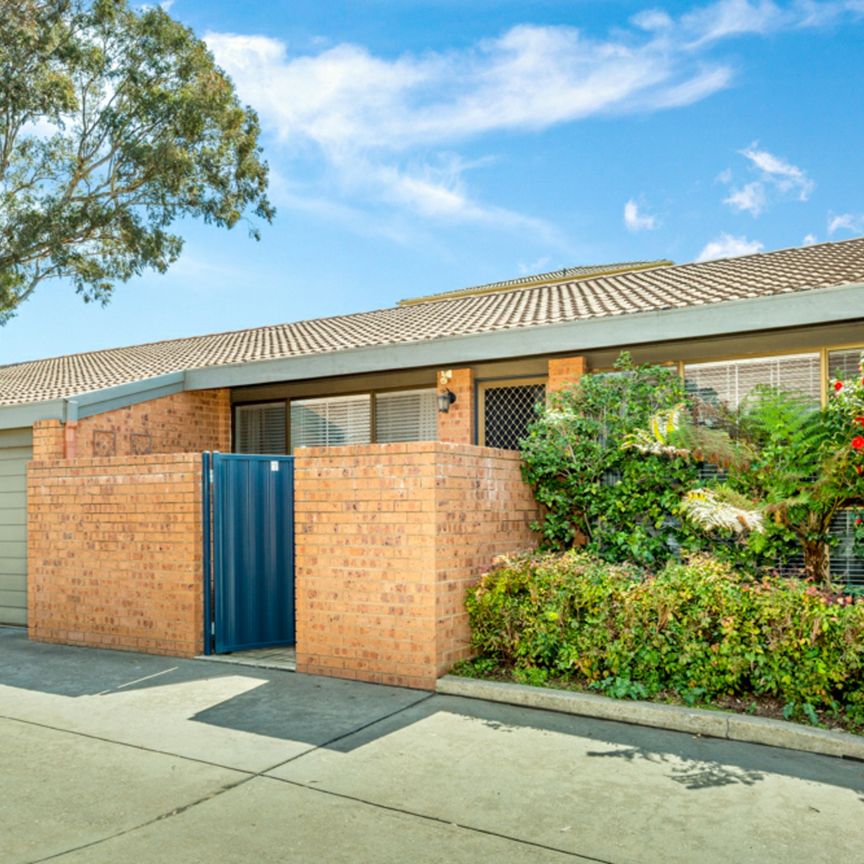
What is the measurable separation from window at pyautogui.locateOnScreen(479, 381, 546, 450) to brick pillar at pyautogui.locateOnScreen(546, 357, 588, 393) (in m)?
0.30

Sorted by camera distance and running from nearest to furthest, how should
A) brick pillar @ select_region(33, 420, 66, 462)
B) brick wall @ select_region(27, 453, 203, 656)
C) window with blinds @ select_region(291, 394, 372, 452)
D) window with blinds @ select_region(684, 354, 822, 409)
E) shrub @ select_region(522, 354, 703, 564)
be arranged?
shrub @ select_region(522, 354, 703, 564)
window with blinds @ select_region(684, 354, 822, 409)
brick wall @ select_region(27, 453, 203, 656)
brick pillar @ select_region(33, 420, 66, 462)
window with blinds @ select_region(291, 394, 372, 452)

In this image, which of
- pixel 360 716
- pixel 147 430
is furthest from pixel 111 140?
pixel 360 716

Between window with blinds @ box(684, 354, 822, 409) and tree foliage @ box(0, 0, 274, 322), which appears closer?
window with blinds @ box(684, 354, 822, 409)

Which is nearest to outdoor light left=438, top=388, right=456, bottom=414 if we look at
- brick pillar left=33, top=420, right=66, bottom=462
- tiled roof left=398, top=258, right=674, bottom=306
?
brick pillar left=33, top=420, right=66, bottom=462

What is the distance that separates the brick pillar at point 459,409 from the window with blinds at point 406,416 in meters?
0.30

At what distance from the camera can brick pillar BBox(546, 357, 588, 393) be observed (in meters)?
8.79

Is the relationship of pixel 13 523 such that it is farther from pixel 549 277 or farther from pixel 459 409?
pixel 549 277

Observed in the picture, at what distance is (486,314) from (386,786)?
761cm

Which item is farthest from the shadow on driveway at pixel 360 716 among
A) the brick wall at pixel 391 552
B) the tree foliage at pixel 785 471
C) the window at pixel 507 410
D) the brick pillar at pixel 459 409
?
the window at pixel 507 410

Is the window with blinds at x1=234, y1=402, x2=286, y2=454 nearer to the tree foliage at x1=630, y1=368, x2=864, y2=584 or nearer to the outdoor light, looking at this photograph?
the outdoor light

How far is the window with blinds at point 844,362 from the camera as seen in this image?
7556mm

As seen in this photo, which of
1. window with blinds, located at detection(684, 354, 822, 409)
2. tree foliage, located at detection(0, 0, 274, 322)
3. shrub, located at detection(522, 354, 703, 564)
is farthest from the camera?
tree foliage, located at detection(0, 0, 274, 322)

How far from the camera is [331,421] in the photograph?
10.8 meters

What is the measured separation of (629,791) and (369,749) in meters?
1.63
